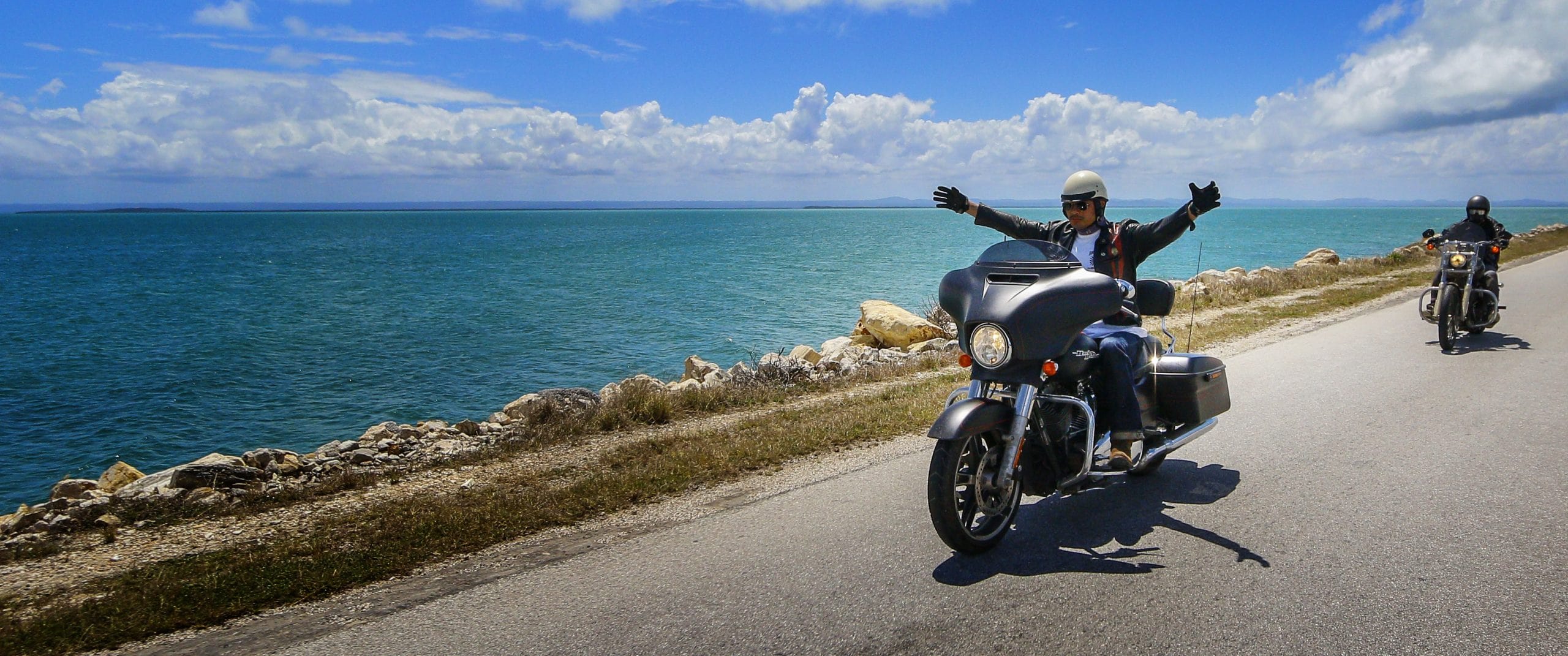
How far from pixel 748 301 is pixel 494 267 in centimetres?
2759

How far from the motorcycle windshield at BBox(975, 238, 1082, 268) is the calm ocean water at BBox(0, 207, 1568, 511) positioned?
10437 millimetres

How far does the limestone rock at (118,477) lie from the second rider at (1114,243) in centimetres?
900

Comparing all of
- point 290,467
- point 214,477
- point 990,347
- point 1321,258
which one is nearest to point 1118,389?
point 990,347

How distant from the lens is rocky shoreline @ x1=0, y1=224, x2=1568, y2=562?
588 centimetres

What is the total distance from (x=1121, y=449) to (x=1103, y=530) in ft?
1.57

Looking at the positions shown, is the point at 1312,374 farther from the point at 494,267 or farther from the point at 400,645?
the point at 494,267

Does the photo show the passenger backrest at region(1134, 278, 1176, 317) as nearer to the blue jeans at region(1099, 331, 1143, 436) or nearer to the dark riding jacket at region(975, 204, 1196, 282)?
the dark riding jacket at region(975, 204, 1196, 282)

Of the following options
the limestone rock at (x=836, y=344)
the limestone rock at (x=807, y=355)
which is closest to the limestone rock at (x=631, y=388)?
the limestone rock at (x=807, y=355)

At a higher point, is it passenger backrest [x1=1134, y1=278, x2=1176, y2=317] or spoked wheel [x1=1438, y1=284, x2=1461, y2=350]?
passenger backrest [x1=1134, y1=278, x2=1176, y2=317]

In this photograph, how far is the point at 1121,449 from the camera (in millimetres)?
5043

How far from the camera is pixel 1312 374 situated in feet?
30.4

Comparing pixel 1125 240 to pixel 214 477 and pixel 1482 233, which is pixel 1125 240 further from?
pixel 1482 233

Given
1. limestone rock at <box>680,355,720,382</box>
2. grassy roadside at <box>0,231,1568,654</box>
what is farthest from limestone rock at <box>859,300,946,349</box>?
grassy roadside at <box>0,231,1568,654</box>

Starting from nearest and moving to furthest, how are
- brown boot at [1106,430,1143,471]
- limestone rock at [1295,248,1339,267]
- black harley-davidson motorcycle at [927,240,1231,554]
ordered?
black harley-davidson motorcycle at [927,240,1231,554] → brown boot at [1106,430,1143,471] → limestone rock at [1295,248,1339,267]
